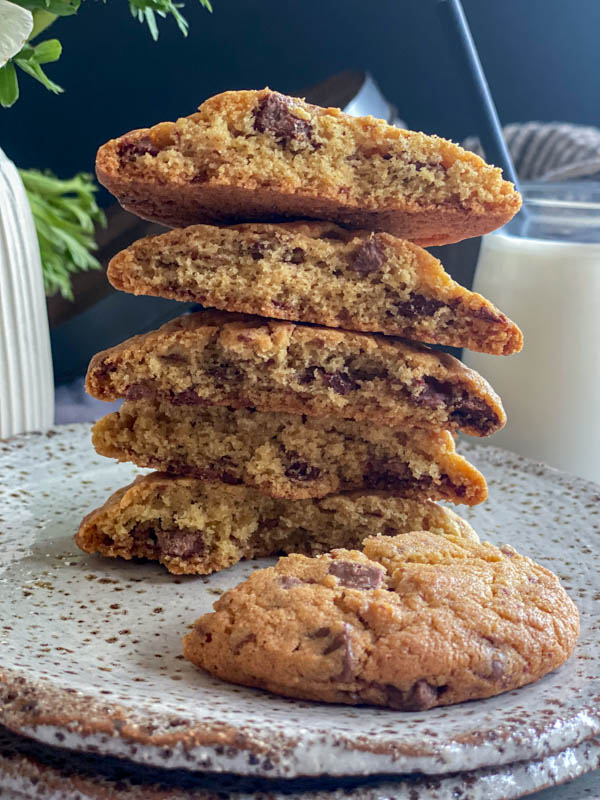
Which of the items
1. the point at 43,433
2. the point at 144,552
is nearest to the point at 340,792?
the point at 144,552

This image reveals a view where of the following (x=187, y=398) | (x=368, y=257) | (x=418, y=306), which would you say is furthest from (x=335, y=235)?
(x=187, y=398)

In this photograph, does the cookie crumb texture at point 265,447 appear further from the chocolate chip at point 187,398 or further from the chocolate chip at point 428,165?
the chocolate chip at point 428,165

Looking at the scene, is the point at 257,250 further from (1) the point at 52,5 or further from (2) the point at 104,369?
(1) the point at 52,5

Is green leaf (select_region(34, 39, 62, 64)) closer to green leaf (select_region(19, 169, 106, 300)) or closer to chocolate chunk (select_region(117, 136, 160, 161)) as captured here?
chocolate chunk (select_region(117, 136, 160, 161))

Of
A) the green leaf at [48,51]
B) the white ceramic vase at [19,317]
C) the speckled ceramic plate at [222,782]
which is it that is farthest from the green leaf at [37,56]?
the speckled ceramic plate at [222,782]

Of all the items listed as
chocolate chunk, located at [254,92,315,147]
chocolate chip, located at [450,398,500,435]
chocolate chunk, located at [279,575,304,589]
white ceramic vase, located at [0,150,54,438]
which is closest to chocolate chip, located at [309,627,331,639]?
chocolate chunk, located at [279,575,304,589]

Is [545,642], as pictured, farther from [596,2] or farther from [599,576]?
[596,2]
